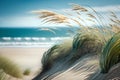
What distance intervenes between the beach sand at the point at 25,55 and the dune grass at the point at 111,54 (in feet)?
5.09

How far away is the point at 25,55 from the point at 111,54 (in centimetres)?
218

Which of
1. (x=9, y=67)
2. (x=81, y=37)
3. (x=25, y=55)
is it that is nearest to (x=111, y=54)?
(x=81, y=37)

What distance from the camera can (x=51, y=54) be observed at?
10.5ft

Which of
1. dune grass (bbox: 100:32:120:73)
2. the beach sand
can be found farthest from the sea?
dune grass (bbox: 100:32:120:73)

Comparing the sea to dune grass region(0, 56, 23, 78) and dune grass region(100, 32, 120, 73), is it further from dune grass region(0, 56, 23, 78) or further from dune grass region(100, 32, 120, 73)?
dune grass region(100, 32, 120, 73)

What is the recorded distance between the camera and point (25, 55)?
14.3 feet

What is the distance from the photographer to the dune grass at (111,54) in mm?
2332

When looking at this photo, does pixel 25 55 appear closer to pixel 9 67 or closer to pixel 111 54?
pixel 9 67

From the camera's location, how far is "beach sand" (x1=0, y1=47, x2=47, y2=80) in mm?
3992

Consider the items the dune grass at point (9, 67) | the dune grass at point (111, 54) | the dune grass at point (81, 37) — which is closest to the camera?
the dune grass at point (111, 54)

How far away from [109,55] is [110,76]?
0.54 ft

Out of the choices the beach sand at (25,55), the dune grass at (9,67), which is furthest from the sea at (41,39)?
the dune grass at (9,67)

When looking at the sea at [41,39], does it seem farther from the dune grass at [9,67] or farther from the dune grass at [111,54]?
the dune grass at [111,54]

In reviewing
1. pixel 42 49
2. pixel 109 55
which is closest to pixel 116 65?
pixel 109 55
